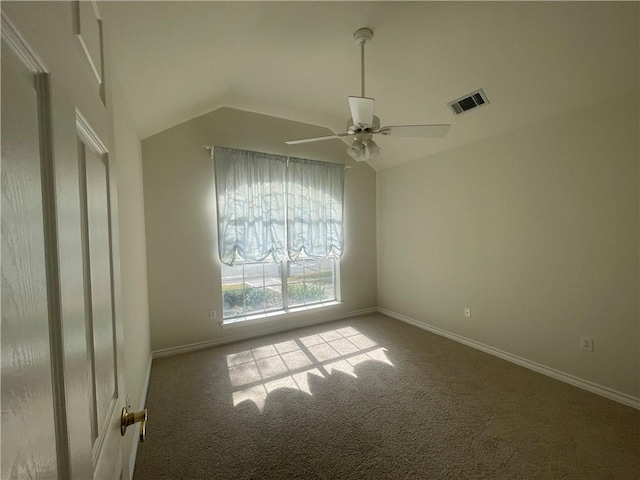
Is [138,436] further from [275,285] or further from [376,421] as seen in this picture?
[275,285]

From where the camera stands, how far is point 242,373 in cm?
277

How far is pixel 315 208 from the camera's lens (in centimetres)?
393

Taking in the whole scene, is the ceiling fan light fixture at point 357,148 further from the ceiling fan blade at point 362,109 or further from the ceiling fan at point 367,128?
the ceiling fan blade at point 362,109

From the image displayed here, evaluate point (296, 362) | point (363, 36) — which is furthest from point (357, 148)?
point (296, 362)

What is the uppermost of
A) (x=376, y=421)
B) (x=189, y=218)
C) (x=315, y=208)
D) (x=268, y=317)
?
(x=315, y=208)

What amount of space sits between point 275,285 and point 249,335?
0.73 m

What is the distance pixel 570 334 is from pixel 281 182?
3420 mm

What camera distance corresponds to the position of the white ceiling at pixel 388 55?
159cm

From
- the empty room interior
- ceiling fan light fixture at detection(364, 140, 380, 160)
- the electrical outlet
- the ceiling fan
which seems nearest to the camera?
the empty room interior

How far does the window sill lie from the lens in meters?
3.48

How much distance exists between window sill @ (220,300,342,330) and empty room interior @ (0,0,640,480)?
0.03 meters

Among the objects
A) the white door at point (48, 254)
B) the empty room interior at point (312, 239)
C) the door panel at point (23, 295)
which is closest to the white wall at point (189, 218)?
the empty room interior at point (312, 239)

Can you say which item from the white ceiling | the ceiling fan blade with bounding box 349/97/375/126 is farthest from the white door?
the ceiling fan blade with bounding box 349/97/375/126

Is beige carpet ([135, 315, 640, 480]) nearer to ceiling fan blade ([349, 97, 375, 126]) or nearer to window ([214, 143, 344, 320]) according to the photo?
window ([214, 143, 344, 320])
